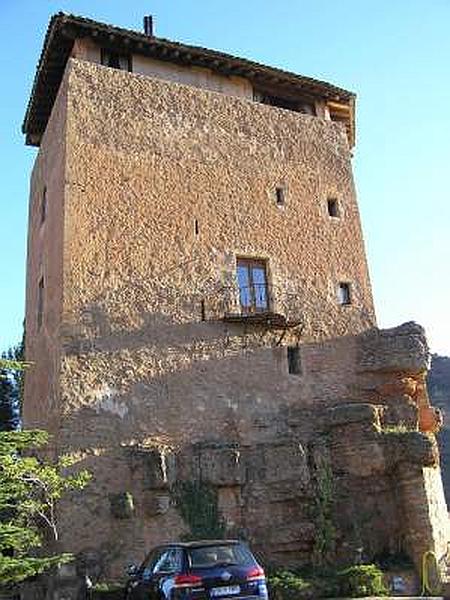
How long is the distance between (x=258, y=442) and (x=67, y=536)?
5809mm

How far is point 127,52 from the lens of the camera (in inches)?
853

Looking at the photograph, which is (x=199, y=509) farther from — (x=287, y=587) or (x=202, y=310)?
(x=202, y=310)

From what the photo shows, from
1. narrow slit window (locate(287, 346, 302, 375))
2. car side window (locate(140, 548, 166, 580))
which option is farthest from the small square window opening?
car side window (locate(140, 548, 166, 580))

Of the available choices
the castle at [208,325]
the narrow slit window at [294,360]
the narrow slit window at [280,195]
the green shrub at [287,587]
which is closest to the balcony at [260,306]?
the castle at [208,325]

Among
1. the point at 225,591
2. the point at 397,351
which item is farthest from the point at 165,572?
the point at 397,351

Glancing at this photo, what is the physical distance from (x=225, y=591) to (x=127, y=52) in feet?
56.5

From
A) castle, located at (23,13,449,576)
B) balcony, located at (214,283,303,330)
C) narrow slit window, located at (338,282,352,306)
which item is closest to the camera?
castle, located at (23,13,449,576)

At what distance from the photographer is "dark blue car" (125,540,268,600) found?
977 centimetres

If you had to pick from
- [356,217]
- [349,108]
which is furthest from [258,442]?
[349,108]

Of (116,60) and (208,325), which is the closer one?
(208,325)

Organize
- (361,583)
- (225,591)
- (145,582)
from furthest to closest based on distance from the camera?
(361,583) < (145,582) < (225,591)

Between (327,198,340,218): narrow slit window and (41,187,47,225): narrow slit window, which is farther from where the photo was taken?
(327,198,340,218): narrow slit window

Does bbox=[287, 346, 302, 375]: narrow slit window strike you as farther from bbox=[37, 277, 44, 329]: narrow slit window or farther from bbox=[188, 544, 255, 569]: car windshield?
bbox=[188, 544, 255, 569]: car windshield

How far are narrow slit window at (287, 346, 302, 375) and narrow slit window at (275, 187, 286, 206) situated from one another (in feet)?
16.1
